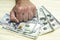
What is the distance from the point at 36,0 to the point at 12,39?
41 cm

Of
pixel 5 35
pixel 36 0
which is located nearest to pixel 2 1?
pixel 36 0

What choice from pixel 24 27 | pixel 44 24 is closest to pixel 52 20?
pixel 44 24

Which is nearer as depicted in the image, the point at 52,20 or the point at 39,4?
the point at 52,20

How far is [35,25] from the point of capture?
954 mm

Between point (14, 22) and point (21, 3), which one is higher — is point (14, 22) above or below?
below

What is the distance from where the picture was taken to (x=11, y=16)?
3.24ft

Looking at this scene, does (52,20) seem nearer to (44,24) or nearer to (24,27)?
(44,24)

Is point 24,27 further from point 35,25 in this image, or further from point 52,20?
point 52,20

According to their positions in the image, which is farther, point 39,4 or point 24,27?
point 39,4

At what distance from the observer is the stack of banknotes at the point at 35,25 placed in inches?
36.1

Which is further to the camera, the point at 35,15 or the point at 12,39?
the point at 35,15

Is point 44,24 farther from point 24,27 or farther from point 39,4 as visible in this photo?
point 39,4

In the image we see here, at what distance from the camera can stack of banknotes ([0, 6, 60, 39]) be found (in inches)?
36.1

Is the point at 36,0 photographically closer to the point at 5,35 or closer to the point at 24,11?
the point at 24,11
